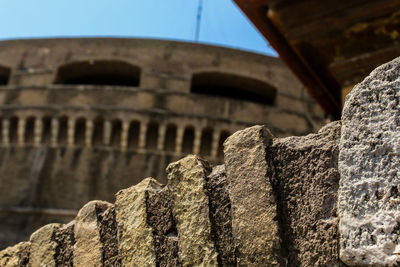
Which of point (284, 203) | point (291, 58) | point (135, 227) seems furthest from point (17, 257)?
point (291, 58)

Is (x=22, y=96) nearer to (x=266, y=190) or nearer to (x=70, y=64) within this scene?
(x=70, y=64)

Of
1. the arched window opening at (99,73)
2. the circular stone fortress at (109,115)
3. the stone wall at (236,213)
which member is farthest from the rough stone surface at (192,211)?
the arched window opening at (99,73)

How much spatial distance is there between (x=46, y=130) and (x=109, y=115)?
1422mm

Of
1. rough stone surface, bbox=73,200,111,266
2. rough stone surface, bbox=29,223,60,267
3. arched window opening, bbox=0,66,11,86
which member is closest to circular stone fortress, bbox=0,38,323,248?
arched window opening, bbox=0,66,11,86

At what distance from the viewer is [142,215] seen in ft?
5.00

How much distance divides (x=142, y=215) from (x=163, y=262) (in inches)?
6.5

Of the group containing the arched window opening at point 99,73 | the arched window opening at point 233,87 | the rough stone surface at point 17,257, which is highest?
the arched window opening at point 99,73

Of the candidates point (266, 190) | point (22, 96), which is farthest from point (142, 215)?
point (22, 96)

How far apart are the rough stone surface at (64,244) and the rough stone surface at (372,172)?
964 mm

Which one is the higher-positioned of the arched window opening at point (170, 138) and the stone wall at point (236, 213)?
the arched window opening at point (170, 138)

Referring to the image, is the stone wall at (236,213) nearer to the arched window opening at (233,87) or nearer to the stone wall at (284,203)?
the stone wall at (284,203)

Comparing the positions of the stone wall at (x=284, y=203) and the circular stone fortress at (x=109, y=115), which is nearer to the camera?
the stone wall at (x=284, y=203)

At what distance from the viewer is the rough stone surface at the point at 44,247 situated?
1.77 meters

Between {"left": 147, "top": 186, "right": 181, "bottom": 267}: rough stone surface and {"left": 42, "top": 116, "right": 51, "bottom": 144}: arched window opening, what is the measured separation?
9890 mm
